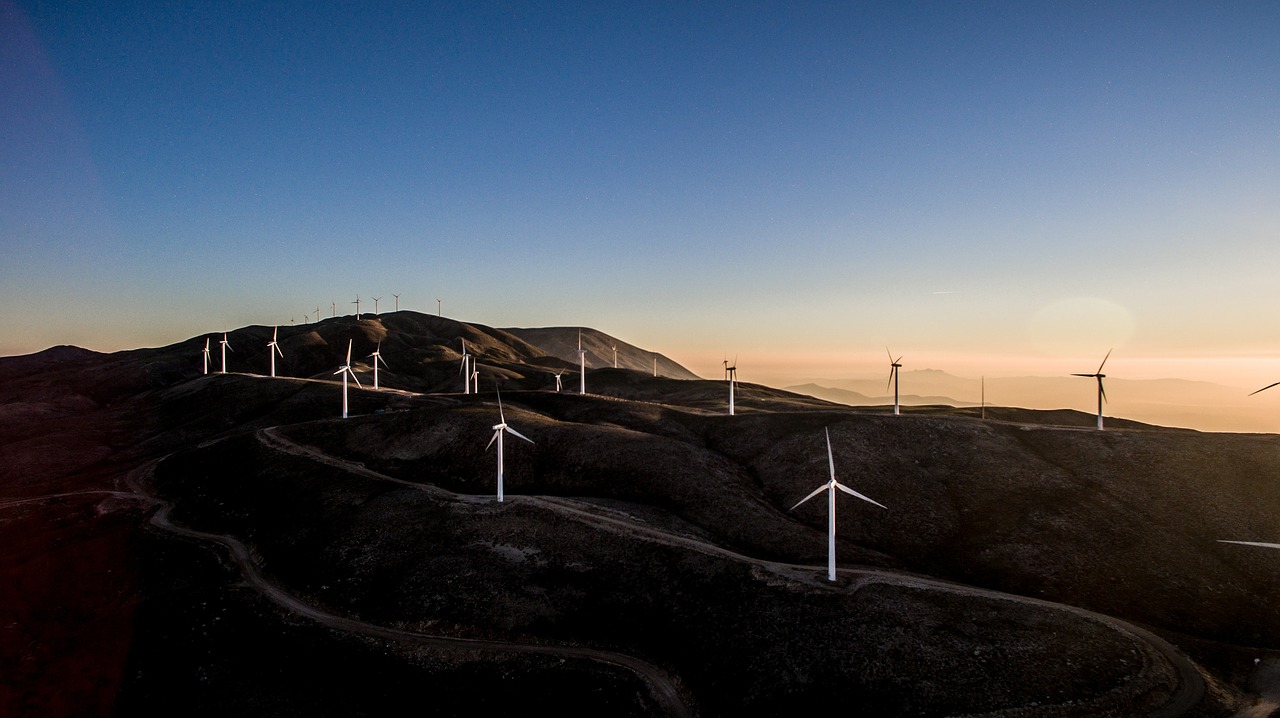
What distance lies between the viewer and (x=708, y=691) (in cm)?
4403

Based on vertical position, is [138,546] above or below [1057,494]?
below

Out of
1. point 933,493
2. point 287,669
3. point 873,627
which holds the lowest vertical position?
point 287,669

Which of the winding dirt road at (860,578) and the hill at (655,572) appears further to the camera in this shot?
the hill at (655,572)

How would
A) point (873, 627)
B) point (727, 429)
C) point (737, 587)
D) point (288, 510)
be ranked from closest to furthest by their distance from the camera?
1. point (873, 627)
2. point (737, 587)
3. point (288, 510)
4. point (727, 429)

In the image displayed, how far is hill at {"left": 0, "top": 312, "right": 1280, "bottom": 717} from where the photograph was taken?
43.4 metres

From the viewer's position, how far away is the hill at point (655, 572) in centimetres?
4344

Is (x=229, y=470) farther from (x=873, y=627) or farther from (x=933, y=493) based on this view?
(x=933, y=493)

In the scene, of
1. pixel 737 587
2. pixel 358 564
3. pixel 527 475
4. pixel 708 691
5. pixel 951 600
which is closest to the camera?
pixel 708 691

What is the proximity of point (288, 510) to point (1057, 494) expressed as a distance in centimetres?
10662

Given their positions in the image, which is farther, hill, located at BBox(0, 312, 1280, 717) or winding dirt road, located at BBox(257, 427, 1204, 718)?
hill, located at BBox(0, 312, 1280, 717)

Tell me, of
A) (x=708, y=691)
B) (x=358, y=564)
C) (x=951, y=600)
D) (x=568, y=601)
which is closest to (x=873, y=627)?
(x=951, y=600)

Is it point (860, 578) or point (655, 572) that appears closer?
point (860, 578)

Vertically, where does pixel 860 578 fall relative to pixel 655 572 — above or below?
above

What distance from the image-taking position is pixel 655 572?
5997 cm
